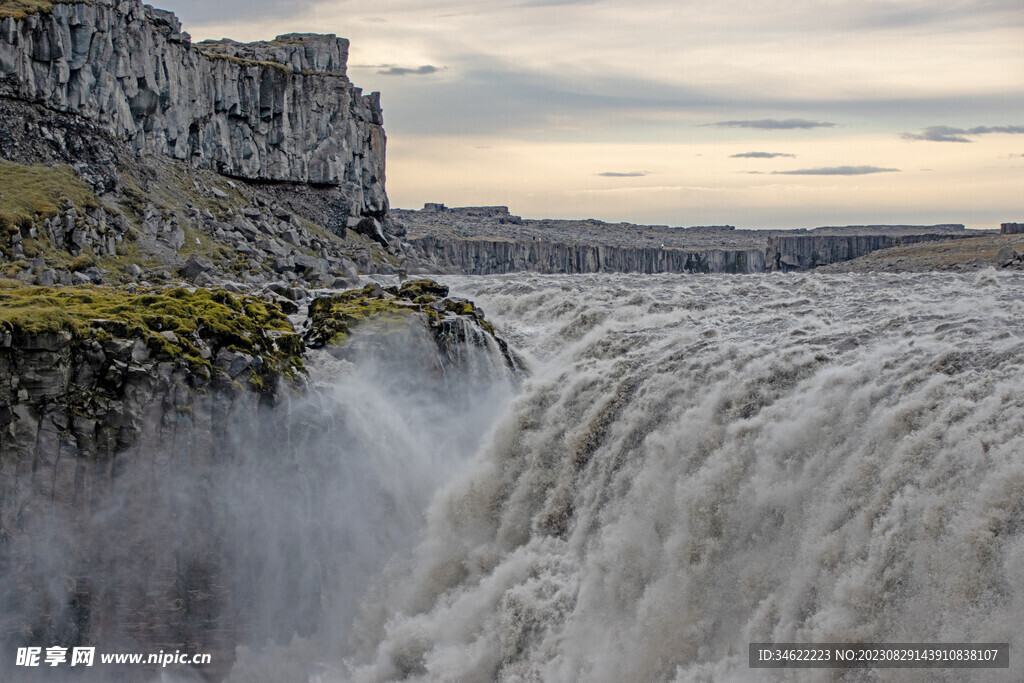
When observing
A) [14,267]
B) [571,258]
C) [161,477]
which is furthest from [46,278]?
[571,258]

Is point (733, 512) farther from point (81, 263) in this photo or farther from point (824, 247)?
point (824, 247)

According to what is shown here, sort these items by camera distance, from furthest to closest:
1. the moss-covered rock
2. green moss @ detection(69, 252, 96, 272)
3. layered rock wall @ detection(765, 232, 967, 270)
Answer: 1. layered rock wall @ detection(765, 232, 967, 270)
2. green moss @ detection(69, 252, 96, 272)
3. the moss-covered rock

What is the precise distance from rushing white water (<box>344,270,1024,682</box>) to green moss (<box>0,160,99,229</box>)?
2538cm

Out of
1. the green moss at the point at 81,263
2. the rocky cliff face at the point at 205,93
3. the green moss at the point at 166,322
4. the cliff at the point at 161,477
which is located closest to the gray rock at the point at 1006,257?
the cliff at the point at 161,477

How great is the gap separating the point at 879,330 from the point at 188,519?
60.6ft

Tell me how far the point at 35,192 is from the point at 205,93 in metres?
32.7

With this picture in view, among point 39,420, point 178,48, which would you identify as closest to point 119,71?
point 178,48

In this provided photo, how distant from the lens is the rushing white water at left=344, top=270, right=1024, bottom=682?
15617 millimetres

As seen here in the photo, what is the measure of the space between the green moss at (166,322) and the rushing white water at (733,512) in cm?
627

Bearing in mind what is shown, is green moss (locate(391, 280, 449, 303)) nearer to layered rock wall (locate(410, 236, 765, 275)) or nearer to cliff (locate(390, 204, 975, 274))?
cliff (locate(390, 204, 975, 274))

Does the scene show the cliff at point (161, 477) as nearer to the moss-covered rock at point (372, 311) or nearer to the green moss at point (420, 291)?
the moss-covered rock at point (372, 311)

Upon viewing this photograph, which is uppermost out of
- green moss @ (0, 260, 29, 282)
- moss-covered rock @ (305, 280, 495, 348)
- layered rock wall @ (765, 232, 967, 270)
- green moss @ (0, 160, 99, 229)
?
green moss @ (0, 160, 99, 229)

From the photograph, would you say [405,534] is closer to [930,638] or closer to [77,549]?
[77,549]

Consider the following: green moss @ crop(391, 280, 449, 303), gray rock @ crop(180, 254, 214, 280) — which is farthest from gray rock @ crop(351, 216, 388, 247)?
green moss @ crop(391, 280, 449, 303)
